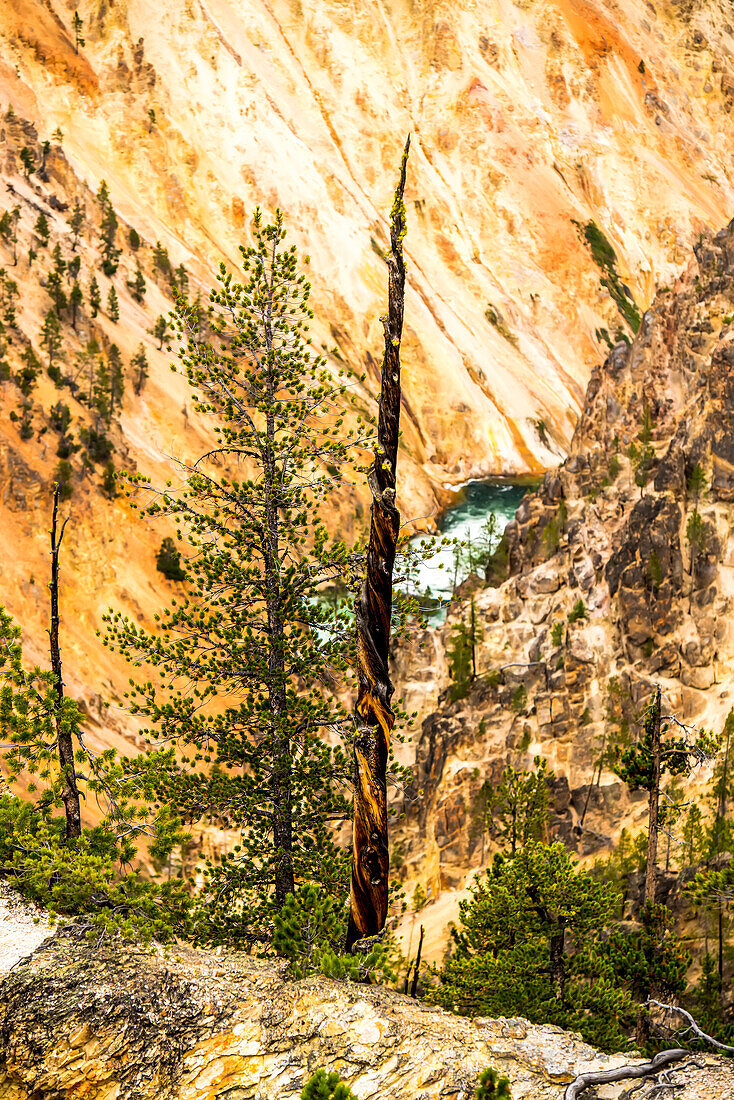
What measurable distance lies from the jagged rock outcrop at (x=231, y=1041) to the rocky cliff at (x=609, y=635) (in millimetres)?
22097

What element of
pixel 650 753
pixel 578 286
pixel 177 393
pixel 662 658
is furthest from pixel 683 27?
pixel 650 753

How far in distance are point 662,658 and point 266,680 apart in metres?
25.8

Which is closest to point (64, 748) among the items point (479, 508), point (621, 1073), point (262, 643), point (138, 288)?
point (262, 643)

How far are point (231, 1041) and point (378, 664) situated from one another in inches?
130

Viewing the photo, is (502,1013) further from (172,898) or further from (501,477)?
(501,477)

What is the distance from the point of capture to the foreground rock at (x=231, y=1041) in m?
6.73

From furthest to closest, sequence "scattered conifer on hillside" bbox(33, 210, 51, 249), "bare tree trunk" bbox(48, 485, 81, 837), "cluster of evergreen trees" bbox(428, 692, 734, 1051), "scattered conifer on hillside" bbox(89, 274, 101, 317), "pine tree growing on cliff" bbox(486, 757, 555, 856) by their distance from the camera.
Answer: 1. "scattered conifer on hillside" bbox(33, 210, 51, 249)
2. "scattered conifer on hillside" bbox(89, 274, 101, 317)
3. "pine tree growing on cliff" bbox(486, 757, 555, 856)
4. "cluster of evergreen trees" bbox(428, 692, 734, 1051)
5. "bare tree trunk" bbox(48, 485, 81, 837)

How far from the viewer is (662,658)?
34.6 metres

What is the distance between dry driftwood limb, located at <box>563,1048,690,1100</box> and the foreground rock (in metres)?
0.16

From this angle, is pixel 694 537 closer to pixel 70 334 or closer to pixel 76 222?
pixel 70 334

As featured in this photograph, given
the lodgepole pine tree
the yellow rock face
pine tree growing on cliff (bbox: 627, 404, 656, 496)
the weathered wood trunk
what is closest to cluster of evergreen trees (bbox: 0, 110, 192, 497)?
the yellow rock face

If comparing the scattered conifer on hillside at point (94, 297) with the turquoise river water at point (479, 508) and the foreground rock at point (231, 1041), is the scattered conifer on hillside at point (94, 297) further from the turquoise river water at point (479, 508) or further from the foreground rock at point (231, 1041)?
the foreground rock at point (231, 1041)

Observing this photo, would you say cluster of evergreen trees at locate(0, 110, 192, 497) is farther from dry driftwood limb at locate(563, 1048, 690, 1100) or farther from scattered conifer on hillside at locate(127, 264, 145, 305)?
dry driftwood limb at locate(563, 1048, 690, 1100)

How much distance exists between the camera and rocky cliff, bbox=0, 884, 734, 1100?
6738 mm
